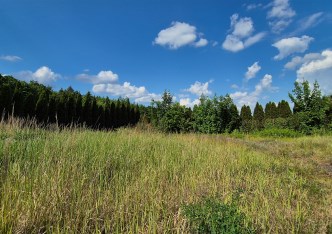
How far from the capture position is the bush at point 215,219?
2258 mm

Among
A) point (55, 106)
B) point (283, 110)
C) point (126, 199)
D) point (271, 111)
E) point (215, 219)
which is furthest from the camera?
point (271, 111)

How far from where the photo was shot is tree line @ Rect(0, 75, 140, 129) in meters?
13.9

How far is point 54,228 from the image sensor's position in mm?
2334

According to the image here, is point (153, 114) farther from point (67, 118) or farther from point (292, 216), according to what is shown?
point (292, 216)

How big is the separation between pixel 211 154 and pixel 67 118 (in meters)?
13.8

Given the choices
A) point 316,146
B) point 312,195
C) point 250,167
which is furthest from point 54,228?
point 316,146

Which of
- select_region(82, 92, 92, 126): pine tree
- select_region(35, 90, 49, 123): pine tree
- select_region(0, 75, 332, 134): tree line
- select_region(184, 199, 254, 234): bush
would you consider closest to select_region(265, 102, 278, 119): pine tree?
select_region(0, 75, 332, 134): tree line

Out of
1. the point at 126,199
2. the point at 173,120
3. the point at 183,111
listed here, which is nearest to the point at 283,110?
the point at 183,111

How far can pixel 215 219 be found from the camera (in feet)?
7.63

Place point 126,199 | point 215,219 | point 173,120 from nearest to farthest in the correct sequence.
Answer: point 215,219
point 126,199
point 173,120

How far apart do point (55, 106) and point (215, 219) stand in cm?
1583

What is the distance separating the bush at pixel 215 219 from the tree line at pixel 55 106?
8.47m

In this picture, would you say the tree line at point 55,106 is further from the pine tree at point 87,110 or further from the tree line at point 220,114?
the tree line at point 220,114

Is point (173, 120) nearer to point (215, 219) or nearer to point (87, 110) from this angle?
point (87, 110)
